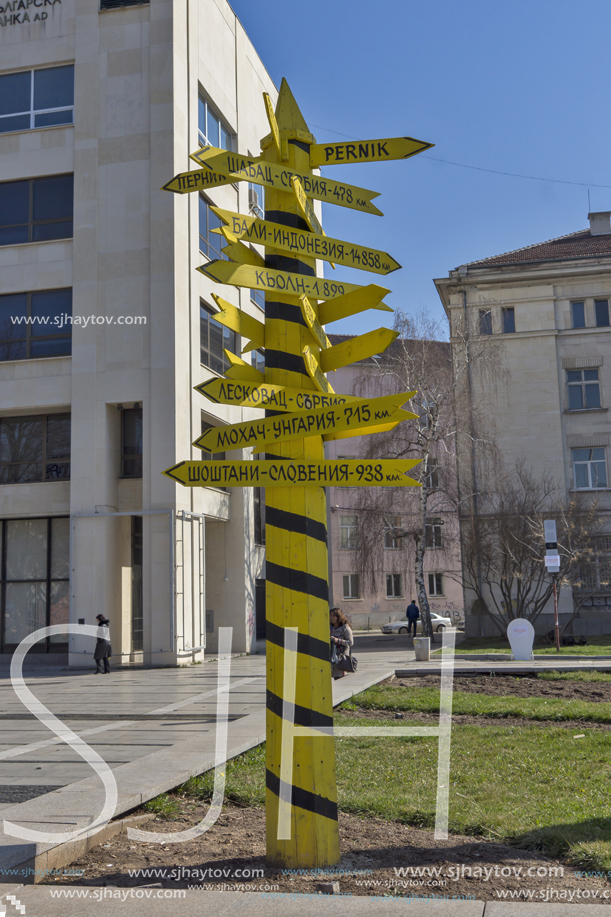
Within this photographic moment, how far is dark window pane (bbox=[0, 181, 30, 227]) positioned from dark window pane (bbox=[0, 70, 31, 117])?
2.49 metres

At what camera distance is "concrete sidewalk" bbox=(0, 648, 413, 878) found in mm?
5094

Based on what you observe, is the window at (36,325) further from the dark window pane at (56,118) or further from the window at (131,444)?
the dark window pane at (56,118)

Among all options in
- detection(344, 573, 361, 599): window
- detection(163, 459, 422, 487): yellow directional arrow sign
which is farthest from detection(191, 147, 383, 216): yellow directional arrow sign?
detection(344, 573, 361, 599): window

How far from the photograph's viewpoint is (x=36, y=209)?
996 inches

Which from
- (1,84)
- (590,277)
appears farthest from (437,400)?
(1,84)

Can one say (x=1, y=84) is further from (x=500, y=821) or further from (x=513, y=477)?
(x=500, y=821)

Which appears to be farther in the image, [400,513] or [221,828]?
[400,513]

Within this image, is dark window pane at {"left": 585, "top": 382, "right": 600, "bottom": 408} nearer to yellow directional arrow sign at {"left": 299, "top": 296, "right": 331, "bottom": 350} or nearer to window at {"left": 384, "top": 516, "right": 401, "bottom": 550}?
window at {"left": 384, "top": 516, "right": 401, "bottom": 550}

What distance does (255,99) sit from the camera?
109 ft

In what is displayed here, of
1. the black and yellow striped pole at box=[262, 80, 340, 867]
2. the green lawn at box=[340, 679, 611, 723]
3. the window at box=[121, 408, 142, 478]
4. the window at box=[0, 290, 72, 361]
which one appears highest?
the window at box=[0, 290, 72, 361]

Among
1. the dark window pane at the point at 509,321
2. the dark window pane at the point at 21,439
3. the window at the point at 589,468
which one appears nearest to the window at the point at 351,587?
the window at the point at 589,468

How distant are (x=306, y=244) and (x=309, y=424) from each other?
3.70 feet

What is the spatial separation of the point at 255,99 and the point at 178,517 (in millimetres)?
19511

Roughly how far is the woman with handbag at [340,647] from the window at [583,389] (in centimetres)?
2488
